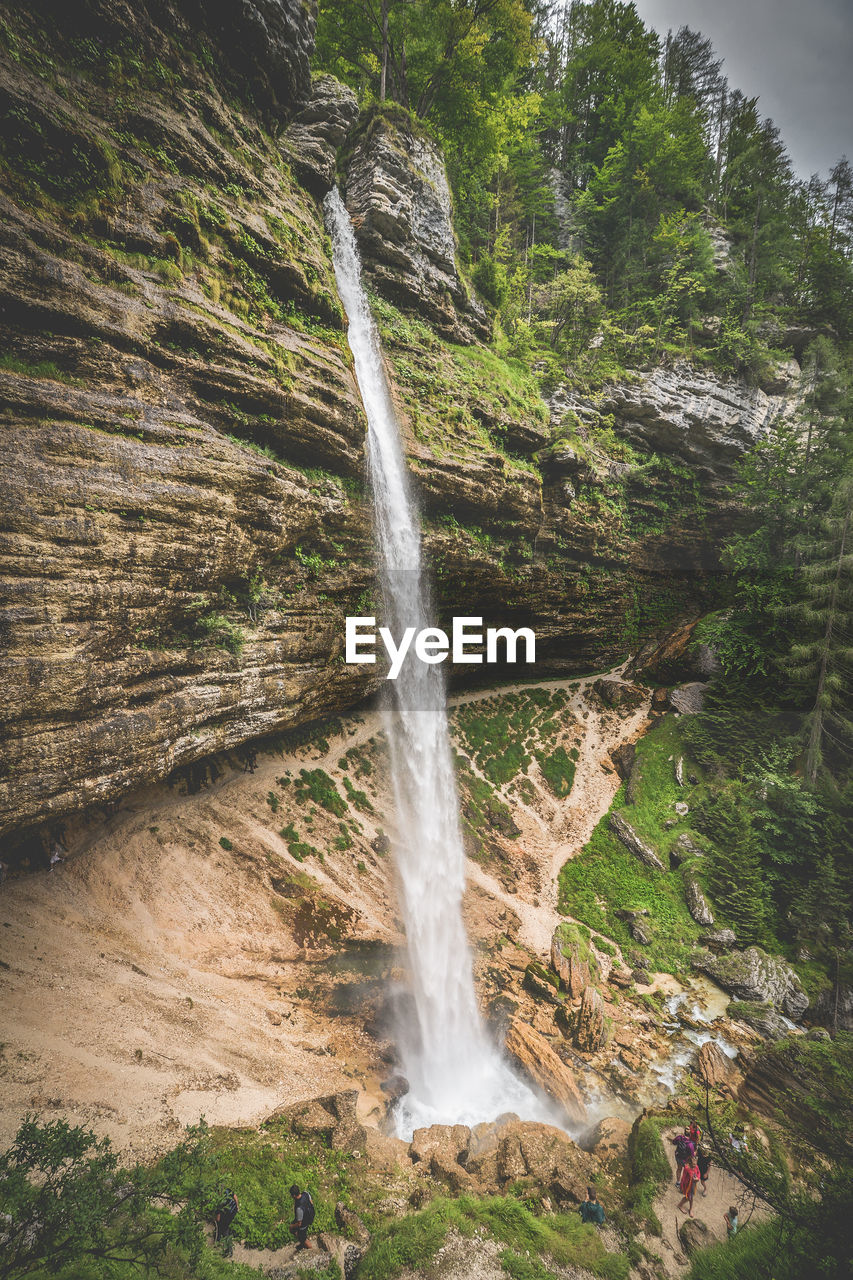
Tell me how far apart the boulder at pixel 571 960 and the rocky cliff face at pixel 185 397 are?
1062cm

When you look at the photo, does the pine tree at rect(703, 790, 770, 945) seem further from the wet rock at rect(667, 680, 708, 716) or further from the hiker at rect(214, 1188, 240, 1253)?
the hiker at rect(214, 1188, 240, 1253)

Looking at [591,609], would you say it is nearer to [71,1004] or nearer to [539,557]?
[539,557]

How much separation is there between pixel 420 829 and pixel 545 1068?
23.3ft

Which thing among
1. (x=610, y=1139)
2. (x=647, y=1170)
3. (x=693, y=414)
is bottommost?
(x=610, y=1139)

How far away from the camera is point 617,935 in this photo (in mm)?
16047

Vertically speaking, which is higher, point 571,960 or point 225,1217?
point 225,1217

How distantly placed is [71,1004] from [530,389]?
25108 mm

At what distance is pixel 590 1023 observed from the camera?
42.2 feet

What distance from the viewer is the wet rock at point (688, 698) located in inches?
850

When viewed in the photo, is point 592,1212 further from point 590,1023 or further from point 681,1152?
point 590,1023

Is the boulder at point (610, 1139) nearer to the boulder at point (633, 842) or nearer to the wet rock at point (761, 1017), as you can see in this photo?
the wet rock at point (761, 1017)

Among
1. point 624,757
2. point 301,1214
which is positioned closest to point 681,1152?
point 301,1214

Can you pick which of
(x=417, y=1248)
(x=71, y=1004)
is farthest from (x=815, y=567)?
(x=71, y=1004)

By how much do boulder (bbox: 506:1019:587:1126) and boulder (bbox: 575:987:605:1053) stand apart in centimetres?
105
